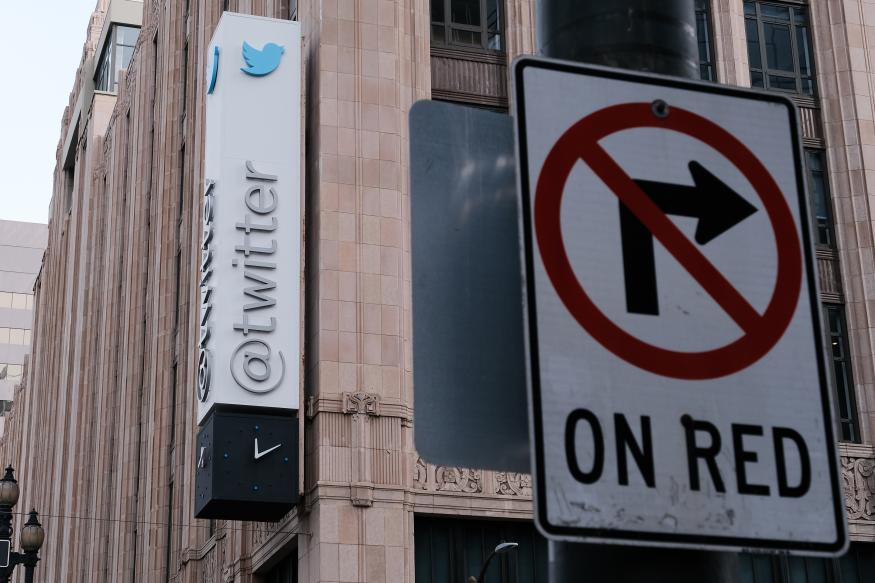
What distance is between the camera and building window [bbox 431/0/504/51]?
36.0 metres

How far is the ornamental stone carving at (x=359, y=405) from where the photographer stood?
102ft

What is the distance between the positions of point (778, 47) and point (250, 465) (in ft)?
60.0

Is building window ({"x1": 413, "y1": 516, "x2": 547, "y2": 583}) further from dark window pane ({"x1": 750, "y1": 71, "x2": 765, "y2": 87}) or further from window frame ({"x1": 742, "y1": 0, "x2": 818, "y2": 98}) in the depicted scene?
window frame ({"x1": 742, "y1": 0, "x2": 818, "y2": 98})

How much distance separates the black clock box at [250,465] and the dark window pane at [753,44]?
52.5 ft

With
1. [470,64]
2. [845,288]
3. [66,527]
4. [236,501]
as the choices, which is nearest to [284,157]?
[470,64]

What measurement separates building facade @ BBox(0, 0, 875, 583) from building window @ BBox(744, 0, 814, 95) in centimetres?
6

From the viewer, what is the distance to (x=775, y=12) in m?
39.2

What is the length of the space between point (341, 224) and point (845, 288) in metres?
13.1

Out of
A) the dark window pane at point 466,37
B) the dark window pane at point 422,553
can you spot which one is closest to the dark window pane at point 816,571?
the dark window pane at point 422,553

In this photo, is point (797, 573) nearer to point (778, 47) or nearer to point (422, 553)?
point (422, 553)

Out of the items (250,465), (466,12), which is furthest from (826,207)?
(250,465)

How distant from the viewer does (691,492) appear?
3715 millimetres

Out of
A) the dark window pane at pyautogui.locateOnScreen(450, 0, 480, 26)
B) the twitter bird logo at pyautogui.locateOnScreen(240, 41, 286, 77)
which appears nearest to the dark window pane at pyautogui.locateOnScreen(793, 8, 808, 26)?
the dark window pane at pyautogui.locateOnScreen(450, 0, 480, 26)

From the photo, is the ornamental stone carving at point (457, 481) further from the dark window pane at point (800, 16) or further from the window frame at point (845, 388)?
the dark window pane at point (800, 16)
